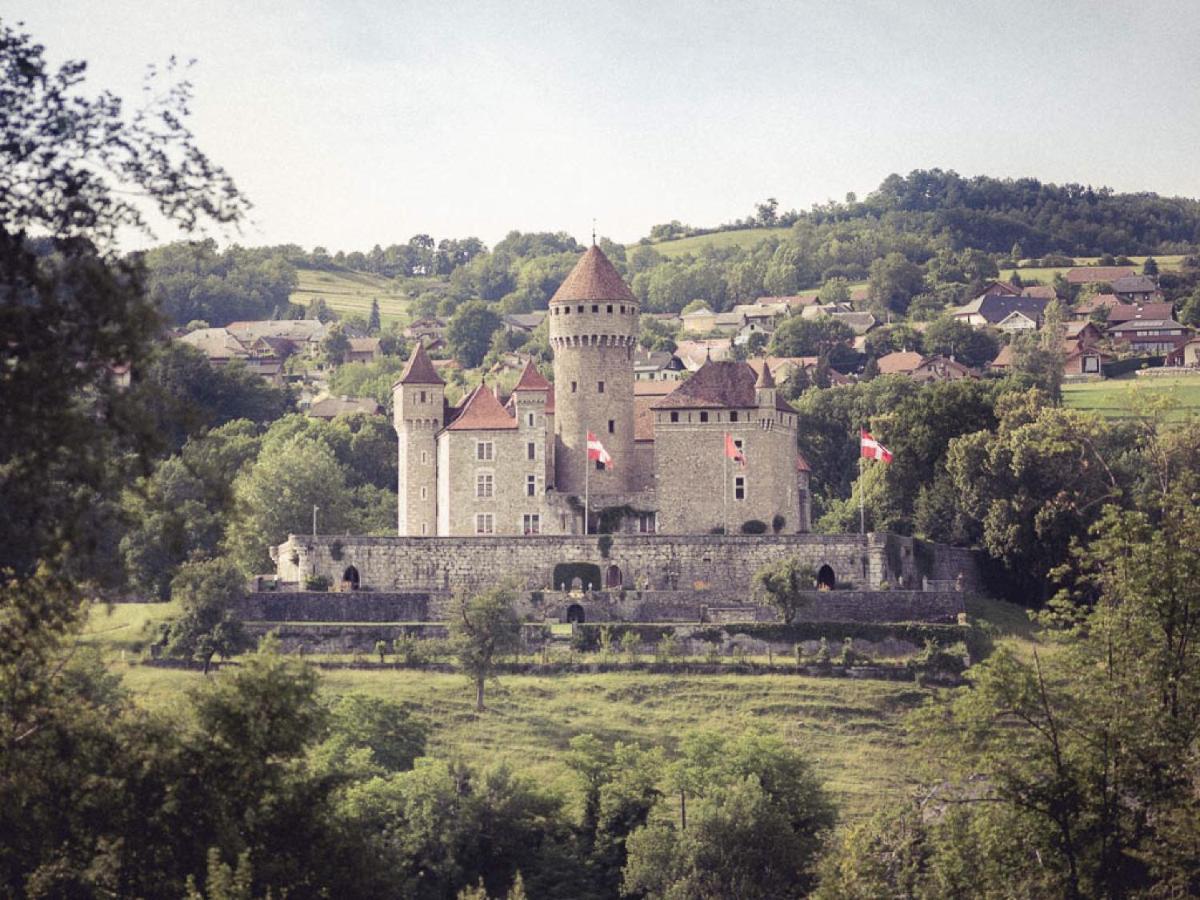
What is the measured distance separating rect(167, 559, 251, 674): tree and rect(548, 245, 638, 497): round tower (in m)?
13.5

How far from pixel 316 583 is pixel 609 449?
445 inches

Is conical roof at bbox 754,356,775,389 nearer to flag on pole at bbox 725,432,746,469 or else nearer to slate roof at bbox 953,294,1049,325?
flag on pole at bbox 725,432,746,469

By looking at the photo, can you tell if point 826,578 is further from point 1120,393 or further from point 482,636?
point 1120,393

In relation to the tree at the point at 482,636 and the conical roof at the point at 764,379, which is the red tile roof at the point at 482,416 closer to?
the conical roof at the point at 764,379

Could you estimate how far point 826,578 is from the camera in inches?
3169

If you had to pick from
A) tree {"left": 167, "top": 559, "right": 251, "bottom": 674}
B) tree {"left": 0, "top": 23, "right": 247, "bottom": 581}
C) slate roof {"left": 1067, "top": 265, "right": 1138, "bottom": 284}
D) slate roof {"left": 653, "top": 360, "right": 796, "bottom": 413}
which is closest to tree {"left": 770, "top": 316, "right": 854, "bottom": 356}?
slate roof {"left": 1067, "top": 265, "right": 1138, "bottom": 284}

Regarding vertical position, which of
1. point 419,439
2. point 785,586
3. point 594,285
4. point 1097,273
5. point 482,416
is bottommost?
point 785,586

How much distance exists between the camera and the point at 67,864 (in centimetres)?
3033

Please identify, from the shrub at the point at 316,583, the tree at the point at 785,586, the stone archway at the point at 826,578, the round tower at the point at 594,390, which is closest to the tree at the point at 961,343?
the round tower at the point at 594,390

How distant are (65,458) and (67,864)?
8.15 meters

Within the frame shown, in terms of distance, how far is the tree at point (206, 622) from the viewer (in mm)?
→ 73375

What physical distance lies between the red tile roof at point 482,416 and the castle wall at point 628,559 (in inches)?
166

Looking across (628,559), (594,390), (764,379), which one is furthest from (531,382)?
(764,379)

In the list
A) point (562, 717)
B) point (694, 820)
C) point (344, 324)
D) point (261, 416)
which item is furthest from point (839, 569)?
point (344, 324)
